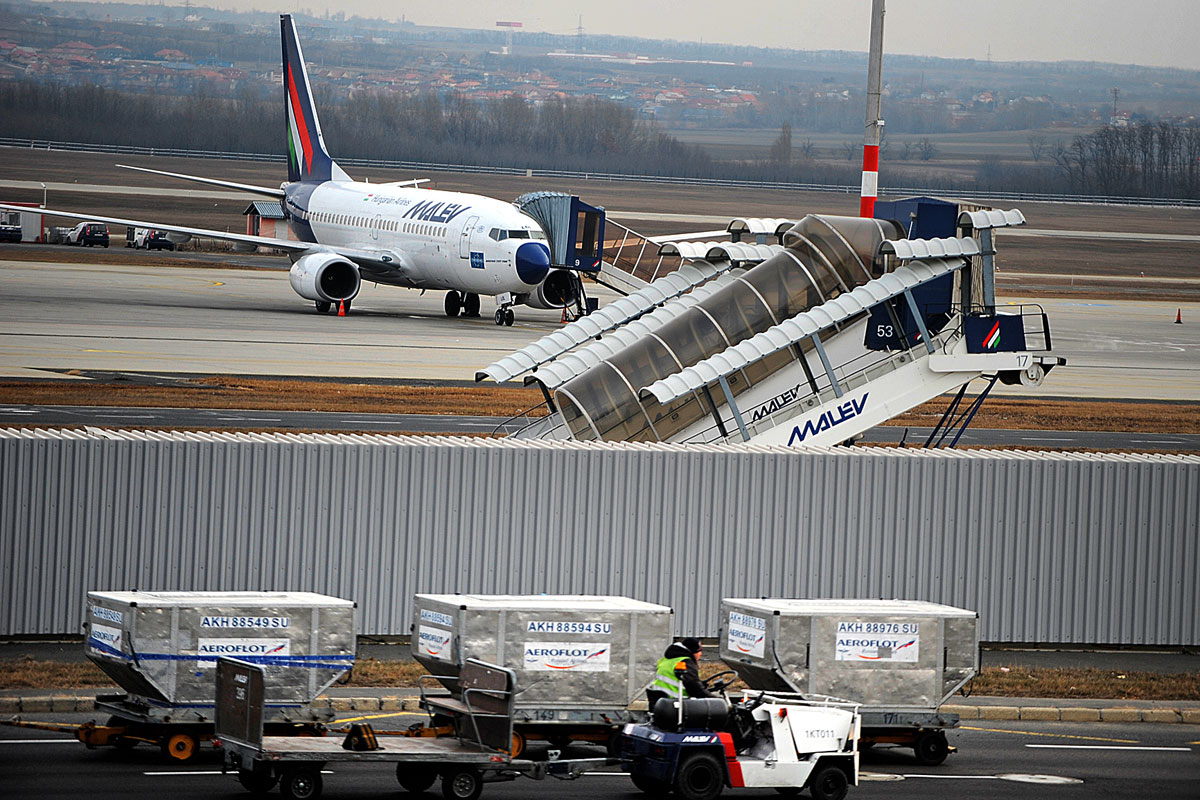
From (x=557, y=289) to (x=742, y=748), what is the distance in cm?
5726

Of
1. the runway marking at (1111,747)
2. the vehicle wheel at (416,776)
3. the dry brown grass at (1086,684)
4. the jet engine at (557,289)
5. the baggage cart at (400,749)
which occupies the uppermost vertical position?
the jet engine at (557,289)

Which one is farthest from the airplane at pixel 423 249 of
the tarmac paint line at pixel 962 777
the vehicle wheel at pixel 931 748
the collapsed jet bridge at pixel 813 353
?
the tarmac paint line at pixel 962 777

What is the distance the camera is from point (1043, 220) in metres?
195

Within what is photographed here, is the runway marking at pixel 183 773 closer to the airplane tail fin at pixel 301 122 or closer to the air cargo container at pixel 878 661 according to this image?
the air cargo container at pixel 878 661

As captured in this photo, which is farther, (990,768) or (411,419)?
(411,419)

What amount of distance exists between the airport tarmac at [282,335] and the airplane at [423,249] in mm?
1564

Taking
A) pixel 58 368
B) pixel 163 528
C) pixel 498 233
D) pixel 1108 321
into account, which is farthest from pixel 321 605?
pixel 1108 321

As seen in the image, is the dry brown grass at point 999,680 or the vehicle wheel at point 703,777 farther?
the dry brown grass at point 999,680

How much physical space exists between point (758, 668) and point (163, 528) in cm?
1040

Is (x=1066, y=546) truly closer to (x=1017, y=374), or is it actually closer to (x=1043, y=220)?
(x=1017, y=374)

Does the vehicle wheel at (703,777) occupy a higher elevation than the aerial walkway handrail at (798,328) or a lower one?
lower

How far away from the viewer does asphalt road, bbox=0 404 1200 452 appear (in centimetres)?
4112

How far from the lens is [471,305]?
249ft

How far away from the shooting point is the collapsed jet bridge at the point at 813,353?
31.6 meters
